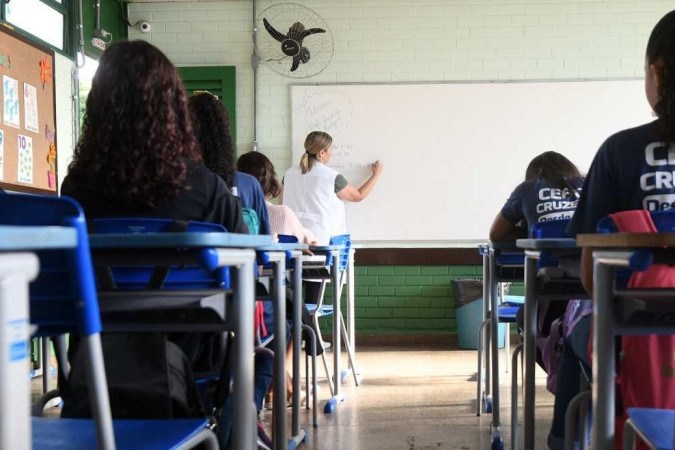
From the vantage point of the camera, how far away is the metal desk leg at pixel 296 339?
2.77 metres

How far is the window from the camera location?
14.9ft

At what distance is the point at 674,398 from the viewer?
143cm

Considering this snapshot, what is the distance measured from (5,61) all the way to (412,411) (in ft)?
9.48

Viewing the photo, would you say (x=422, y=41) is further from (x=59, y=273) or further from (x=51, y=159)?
(x=59, y=273)

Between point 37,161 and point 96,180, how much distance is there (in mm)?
3169

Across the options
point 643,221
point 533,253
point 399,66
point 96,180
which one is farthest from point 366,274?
point 643,221

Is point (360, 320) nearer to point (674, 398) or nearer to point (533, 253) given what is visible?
point (533, 253)

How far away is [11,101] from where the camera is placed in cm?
437

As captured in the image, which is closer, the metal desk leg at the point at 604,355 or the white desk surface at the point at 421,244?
the metal desk leg at the point at 604,355

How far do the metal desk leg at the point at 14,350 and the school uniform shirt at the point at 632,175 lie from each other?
138cm

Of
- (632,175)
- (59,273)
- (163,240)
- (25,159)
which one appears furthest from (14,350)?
(25,159)

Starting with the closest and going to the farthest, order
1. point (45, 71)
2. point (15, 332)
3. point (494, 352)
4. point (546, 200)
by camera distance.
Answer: point (15, 332) → point (494, 352) → point (546, 200) → point (45, 71)

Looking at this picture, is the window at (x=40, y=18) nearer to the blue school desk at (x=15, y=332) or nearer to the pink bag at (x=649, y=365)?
the pink bag at (x=649, y=365)

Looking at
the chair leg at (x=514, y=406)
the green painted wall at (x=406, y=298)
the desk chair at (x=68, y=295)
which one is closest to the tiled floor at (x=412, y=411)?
the chair leg at (x=514, y=406)
